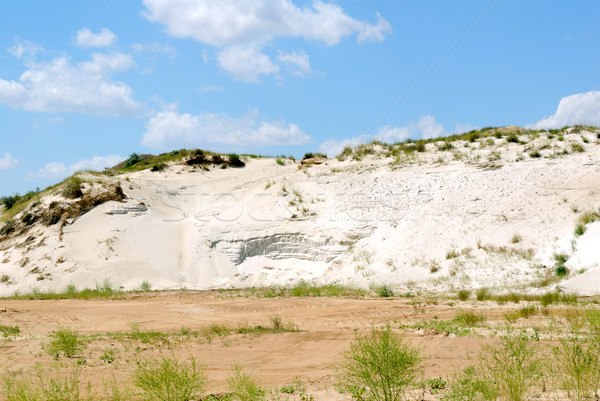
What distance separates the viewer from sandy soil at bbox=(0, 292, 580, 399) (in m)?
7.50

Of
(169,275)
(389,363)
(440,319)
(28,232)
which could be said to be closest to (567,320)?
(440,319)

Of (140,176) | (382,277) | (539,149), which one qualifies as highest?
(140,176)

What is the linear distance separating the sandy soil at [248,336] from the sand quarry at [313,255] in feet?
0.19

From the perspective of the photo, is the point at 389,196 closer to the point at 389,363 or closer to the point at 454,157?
the point at 454,157

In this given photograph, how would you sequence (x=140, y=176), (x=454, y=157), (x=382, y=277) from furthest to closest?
(x=140, y=176)
(x=454, y=157)
(x=382, y=277)

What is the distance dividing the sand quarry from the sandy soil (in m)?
0.06

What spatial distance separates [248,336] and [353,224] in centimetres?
1157

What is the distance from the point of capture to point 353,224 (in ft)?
68.9

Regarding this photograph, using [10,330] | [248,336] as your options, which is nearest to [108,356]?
[248,336]

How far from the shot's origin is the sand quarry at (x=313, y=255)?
9148 mm

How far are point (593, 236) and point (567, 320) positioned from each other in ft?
21.7

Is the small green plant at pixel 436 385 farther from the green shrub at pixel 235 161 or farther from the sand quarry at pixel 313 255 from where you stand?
the green shrub at pixel 235 161

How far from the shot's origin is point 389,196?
71.8 feet

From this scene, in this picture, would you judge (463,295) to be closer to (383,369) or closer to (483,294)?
(483,294)
